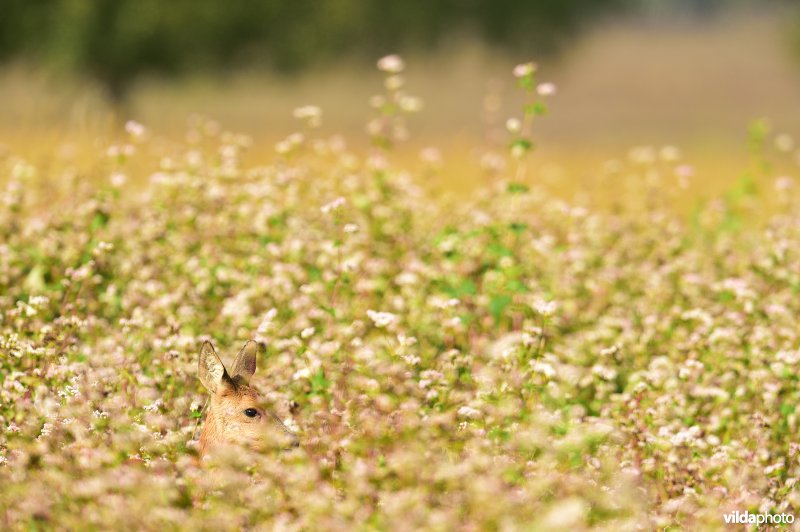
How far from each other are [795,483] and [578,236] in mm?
4230

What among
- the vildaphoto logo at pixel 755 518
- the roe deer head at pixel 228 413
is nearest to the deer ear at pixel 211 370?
the roe deer head at pixel 228 413

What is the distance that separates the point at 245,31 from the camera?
26.8m

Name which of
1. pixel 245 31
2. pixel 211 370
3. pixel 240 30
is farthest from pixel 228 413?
pixel 245 31

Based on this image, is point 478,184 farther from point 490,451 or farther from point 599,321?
point 490,451

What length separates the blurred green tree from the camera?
25078mm

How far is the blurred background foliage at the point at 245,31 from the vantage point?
A: 25.1 metres

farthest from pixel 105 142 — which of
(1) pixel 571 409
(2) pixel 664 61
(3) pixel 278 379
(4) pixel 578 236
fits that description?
(2) pixel 664 61

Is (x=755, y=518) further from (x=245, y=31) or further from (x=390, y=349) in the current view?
(x=245, y=31)

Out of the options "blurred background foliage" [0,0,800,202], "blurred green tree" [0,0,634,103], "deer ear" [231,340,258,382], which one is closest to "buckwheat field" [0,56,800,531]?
"deer ear" [231,340,258,382]

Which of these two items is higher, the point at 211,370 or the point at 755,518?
the point at 211,370

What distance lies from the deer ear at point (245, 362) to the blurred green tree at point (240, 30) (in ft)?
68.0

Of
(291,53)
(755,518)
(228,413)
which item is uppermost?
(228,413)

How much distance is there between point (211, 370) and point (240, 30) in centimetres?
2243

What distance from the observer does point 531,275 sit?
8.68 metres
